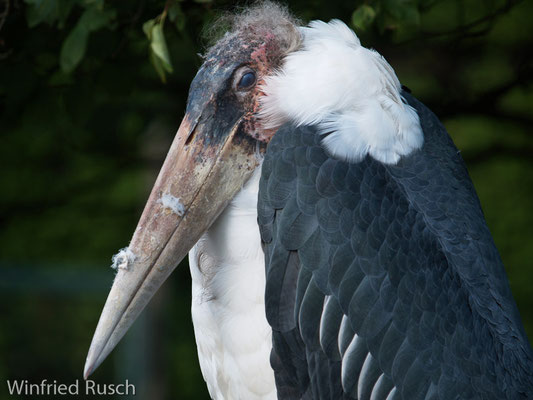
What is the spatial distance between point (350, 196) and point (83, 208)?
16.9ft

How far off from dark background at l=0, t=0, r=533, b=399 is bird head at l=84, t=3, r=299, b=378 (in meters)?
0.35

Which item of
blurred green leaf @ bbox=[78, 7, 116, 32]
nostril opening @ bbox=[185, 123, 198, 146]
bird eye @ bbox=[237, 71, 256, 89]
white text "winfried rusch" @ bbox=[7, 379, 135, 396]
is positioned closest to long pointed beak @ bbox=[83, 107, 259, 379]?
nostril opening @ bbox=[185, 123, 198, 146]

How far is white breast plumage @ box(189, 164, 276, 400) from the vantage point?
2.46m

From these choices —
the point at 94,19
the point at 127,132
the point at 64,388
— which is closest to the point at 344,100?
the point at 94,19

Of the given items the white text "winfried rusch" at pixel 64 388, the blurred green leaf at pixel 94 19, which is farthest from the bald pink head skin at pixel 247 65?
the white text "winfried rusch" at pixel 64 388

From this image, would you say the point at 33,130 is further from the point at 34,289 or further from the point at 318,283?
the point at 34,289

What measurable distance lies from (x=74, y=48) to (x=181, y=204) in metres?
0.81

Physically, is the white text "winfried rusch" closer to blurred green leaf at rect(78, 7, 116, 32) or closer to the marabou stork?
the marabou stork

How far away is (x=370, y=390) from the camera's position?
2209mm

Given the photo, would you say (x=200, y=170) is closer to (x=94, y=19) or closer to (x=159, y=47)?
(x=159, y=47)

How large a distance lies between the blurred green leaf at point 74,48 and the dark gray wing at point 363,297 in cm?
93

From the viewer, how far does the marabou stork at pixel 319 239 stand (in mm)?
2186

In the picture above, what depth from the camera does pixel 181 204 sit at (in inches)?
97.1

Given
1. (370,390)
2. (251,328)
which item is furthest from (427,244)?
(251,328)
